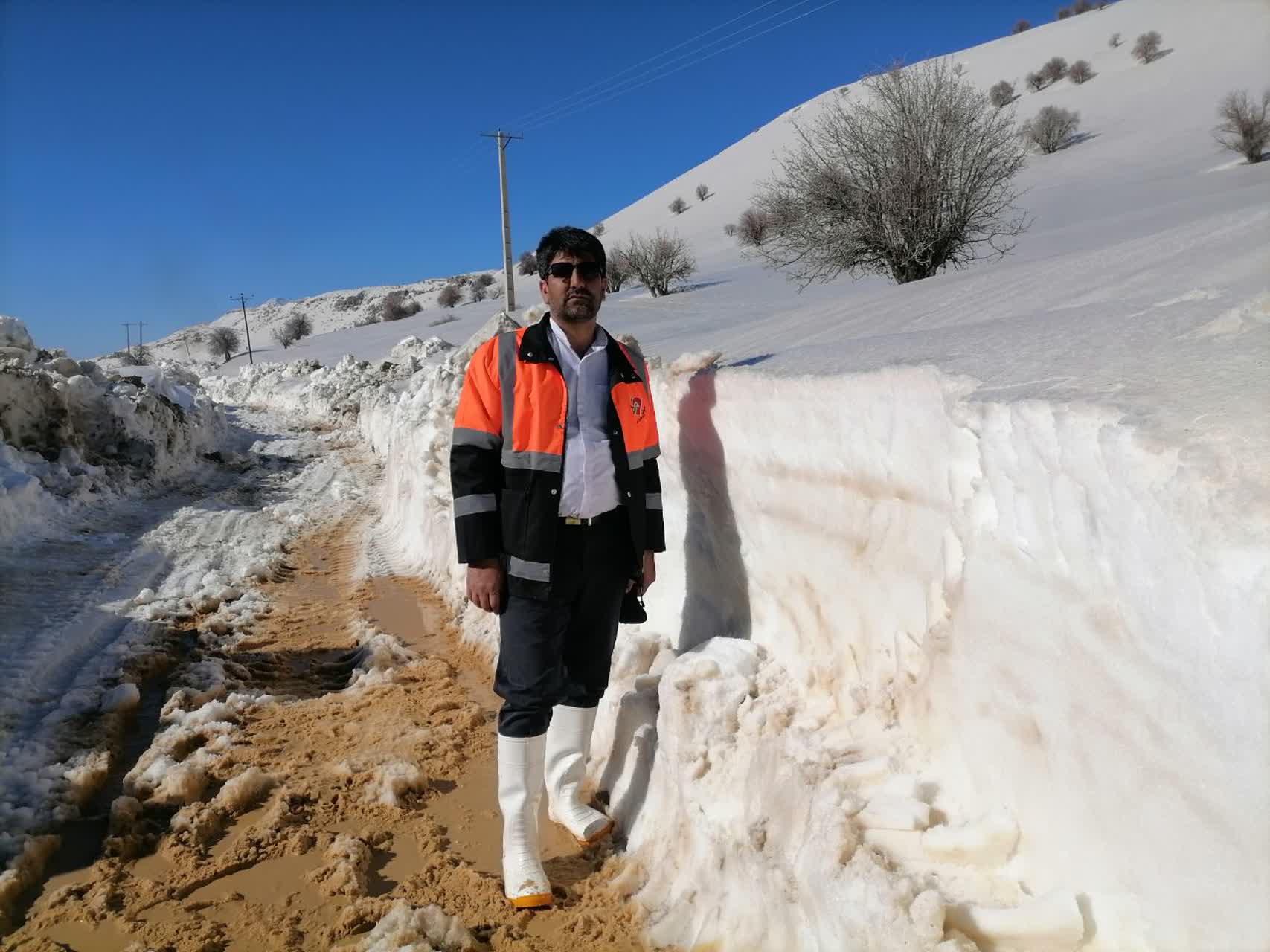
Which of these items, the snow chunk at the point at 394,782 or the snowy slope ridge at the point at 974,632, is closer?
the snowy slope ridge at the point at 974,632

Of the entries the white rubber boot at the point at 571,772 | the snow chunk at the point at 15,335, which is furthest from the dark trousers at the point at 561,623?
the snow chunk at the point at 15,335

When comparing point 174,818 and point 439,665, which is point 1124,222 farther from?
point 174,818

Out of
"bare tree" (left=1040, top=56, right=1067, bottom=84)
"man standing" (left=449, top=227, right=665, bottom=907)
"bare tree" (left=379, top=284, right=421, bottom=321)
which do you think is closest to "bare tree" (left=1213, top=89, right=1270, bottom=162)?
"man standing" (left=449, top=227, right=665, bottom=907)

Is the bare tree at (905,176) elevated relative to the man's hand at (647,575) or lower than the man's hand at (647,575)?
elevated

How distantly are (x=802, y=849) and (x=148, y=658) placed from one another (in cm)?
442

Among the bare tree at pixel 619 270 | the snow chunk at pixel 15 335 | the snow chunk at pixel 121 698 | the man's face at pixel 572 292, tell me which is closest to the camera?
the man's face at pixel 572 292

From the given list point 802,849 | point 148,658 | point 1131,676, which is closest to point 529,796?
point 802,849

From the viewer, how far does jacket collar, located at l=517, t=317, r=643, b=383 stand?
Result: 2.53 meters

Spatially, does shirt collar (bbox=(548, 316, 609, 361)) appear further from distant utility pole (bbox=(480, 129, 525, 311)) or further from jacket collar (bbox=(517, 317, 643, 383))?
distant utility pole (bbox=(480, 129, 525, 311))

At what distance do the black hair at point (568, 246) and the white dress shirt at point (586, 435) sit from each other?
0.21m

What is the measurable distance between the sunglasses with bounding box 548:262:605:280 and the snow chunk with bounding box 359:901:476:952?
6.96 feet

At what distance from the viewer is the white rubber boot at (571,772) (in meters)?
2.90

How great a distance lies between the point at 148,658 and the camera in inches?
189

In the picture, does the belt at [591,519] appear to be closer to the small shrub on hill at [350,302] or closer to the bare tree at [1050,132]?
the bare tree at [1050,132]
